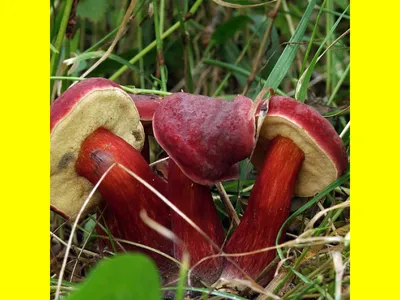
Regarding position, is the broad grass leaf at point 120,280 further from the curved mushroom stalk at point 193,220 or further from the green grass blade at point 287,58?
the green grass blade at point 287,58

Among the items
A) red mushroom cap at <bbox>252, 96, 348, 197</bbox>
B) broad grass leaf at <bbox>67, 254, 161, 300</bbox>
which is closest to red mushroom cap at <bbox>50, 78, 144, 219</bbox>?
red mushroom cap at <bbox>252, 96, 348, 197</bbox>

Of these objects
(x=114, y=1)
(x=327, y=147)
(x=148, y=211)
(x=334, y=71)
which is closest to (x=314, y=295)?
(x=327, y=147)

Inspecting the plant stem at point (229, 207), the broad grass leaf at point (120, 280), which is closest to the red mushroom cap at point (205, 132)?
the plant stem at point (229, 207)

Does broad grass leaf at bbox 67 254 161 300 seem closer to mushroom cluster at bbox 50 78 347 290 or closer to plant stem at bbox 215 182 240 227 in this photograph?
mushroom cluster at bbox 50 78 347 290

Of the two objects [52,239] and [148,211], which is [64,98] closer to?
[148,211]

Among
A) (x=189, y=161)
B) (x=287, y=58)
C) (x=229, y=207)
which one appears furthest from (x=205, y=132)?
(x=287, y=58)

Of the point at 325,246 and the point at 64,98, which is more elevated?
the point at 64,98

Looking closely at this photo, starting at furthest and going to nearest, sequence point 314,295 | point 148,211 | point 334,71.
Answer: point 334,71
point 148,211
point 314,295
